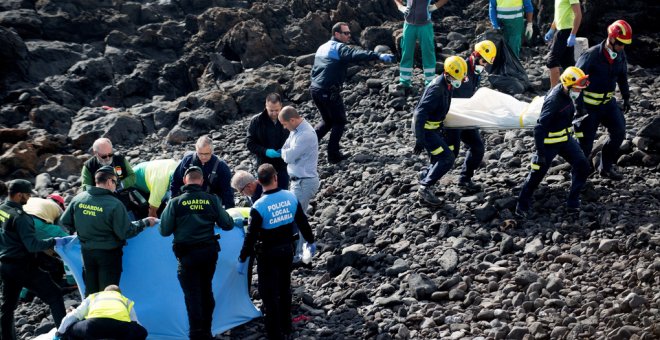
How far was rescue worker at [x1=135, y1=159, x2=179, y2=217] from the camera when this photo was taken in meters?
10.6

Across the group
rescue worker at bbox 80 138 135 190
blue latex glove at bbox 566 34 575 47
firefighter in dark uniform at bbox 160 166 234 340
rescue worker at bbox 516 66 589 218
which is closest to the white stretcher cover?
rescue worker at bbox 516 66 589 218

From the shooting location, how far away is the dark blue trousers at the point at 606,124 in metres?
11.4

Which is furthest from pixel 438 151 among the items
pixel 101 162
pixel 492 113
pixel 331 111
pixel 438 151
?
pixel 101 162

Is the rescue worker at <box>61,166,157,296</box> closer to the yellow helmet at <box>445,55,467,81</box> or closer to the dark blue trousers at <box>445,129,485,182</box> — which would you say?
the yellow helmet at <box>445,55,467,81</box>

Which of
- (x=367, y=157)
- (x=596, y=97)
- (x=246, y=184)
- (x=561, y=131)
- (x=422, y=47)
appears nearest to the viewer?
(x=246, y=184)

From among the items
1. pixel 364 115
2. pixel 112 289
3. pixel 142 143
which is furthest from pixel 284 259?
pixel 142 143

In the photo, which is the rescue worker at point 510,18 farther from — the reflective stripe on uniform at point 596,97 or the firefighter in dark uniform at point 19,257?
the firefighter in dark uniform at point 19,257

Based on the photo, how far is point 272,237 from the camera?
8.85m

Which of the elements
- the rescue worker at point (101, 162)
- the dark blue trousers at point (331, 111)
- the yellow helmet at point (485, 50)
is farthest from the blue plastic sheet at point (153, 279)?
the yellow helmet at point (485, 50)

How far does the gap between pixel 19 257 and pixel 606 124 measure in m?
7.31

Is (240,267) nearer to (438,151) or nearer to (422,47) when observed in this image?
(438,151)

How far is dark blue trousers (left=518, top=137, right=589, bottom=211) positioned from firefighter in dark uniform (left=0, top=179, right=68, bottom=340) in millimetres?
5431

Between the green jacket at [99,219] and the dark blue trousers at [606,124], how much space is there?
592 centimetres

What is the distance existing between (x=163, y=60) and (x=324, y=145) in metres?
6.56
